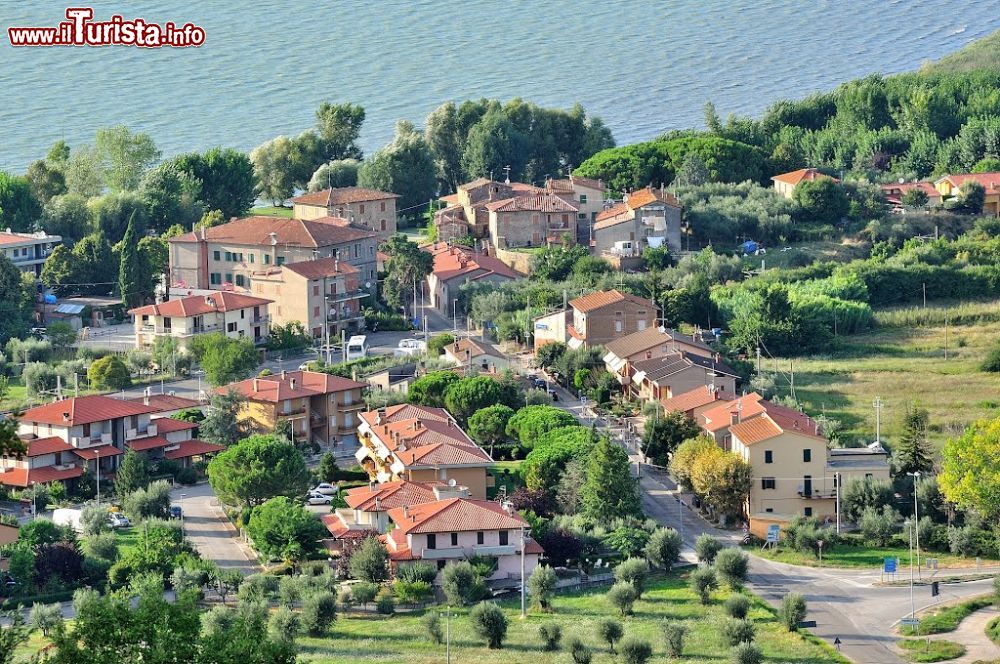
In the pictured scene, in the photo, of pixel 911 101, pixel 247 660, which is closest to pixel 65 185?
pixel 911 101

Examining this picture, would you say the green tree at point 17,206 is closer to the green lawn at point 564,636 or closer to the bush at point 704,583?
→ the green lawn at point 564,636

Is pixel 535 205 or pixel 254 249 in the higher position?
pixel 535 205

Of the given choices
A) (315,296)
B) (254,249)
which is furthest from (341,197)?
(315,296)

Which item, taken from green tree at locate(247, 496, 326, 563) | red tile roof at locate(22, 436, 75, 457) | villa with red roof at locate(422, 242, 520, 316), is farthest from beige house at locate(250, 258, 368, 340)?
green tree at locate(247, 496, 326, 563)

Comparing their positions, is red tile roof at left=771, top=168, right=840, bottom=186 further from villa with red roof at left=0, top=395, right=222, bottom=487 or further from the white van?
villa with red roof at left=0, top=395, right=222, bottom=487

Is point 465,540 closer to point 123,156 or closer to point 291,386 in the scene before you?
point 291,386

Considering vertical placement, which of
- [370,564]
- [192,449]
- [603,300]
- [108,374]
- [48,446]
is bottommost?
[370,564]

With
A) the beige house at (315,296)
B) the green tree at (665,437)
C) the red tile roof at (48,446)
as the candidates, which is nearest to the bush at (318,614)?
the red tile roof at (48,446)
